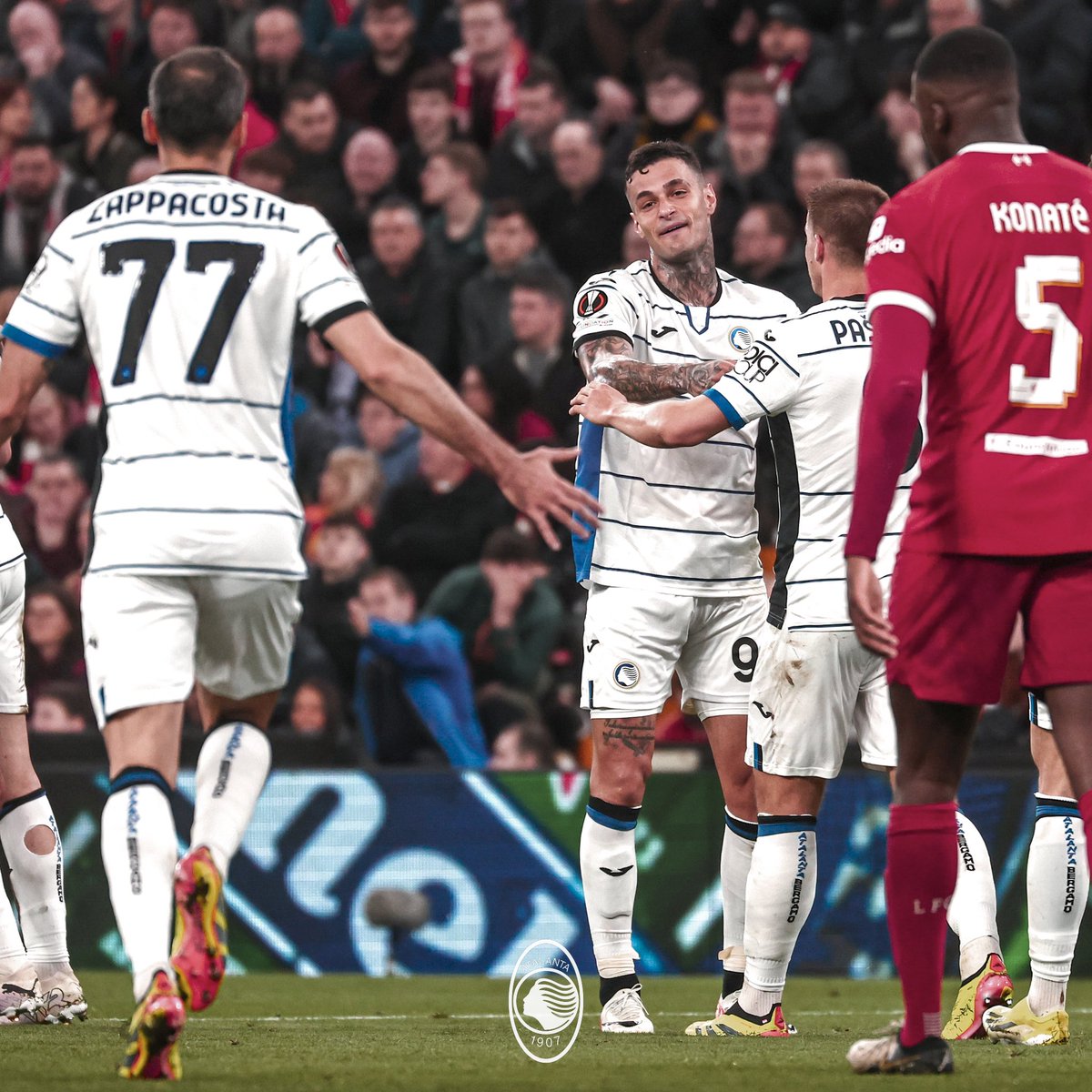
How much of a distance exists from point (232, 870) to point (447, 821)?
1104 mm

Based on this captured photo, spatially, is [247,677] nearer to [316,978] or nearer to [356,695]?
[316,978]

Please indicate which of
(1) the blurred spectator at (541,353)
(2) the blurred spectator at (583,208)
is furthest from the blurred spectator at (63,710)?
(2) the blurred spectator at (583,208)

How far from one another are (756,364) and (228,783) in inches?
80.3

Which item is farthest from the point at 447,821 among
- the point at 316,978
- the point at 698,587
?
the point at 698,587

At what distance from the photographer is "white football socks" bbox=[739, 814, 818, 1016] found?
19.4 feet

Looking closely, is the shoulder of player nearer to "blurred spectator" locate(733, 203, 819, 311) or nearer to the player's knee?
the player's knee

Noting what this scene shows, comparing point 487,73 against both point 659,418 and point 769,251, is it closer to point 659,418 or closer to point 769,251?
point 769,251

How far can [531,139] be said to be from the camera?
1385cm

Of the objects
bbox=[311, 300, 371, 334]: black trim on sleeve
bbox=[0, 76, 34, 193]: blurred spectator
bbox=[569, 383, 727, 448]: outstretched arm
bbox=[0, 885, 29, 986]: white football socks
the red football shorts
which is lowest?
bbox=[0, 885, 29, 986]: white football socks

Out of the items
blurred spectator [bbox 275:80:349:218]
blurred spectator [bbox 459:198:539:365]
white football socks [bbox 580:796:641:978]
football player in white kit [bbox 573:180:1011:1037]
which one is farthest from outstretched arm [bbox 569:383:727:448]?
blurred spectator [bbox 275:80:349:218]

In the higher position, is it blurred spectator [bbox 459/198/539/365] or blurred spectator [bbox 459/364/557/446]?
blurred spectator [bbox 459/198/539/365]

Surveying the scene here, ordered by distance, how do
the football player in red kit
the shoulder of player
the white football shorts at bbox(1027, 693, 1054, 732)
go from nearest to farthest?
the football player in red kit → the white football shorts at bbox(1027, 693, 1054, 732) → the shoulder of player

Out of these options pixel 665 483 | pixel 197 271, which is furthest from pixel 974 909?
pixel 197 271

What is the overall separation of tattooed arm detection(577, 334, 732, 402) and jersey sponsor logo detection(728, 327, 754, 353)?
272mm
